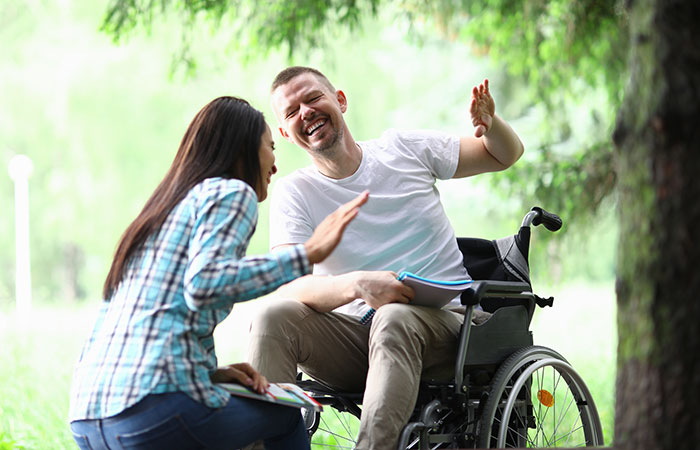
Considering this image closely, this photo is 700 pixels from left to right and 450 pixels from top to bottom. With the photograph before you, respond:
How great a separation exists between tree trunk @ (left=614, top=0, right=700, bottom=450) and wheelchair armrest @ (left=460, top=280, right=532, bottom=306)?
90 cm

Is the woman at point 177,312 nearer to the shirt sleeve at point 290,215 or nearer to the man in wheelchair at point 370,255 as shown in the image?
the man in wheelchair at point 370,255

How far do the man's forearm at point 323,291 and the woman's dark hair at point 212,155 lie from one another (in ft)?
1.90

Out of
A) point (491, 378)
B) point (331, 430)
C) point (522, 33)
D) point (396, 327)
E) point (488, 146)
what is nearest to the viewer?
point (396, 327)

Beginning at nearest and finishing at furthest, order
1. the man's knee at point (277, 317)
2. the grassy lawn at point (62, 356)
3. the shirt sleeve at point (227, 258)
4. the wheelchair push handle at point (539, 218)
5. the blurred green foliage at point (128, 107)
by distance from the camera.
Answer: the shirt sleeve at point (227, 258), the man's knee at point (277, 317), the wheelchair push handle at point (539, 218), the grassy lawn at point (62, 356), the blurred green foliage at point (128, 107)

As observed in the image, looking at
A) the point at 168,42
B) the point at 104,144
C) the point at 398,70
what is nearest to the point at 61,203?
the point at 104,144

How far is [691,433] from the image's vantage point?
1517mm

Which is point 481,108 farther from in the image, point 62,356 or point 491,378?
point 62,356

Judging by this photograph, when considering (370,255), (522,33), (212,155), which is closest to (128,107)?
(522,33)

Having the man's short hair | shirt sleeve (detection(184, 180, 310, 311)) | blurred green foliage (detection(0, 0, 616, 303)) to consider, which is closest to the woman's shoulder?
shirt sleeve (detection(184, 180, 310, 311))

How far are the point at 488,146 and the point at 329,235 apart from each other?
4.65 feet

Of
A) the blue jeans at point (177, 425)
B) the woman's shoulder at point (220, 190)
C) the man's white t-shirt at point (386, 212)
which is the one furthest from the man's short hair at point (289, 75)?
the blue jeans at point (177, 425)

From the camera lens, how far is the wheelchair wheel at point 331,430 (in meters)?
2.85

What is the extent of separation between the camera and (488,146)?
3070 mm

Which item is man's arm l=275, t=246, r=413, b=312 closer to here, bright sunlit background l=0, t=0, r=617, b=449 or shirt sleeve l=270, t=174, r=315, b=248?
shirt sleeve l=270, t=174, r=315, b=248
